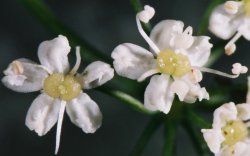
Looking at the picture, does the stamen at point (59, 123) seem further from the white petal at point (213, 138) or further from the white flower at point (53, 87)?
the white petal at point (213, 138)

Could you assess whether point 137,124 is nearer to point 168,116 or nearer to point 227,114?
point 168,116

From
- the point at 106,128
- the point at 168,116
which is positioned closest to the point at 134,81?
the point at 168,116

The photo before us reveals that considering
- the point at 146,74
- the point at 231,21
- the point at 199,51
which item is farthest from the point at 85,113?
the point at 231,21

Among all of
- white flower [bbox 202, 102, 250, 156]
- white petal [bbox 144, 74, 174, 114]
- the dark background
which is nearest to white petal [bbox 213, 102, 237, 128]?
white flower [bbox 202, 102, 250, 156]

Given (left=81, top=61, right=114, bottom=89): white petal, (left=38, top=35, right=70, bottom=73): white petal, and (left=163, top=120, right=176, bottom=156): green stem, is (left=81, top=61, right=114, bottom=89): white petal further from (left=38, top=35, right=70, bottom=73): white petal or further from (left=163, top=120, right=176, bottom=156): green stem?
(left=163, top=120, right=176, bottom=156): green stem

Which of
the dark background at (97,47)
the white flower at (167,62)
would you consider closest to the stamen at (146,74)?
the white flower at (167,62)

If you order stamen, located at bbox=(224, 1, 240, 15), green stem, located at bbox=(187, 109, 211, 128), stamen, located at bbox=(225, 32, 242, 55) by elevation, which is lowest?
green stem, located at bbox=(187, 109, 211, 128)

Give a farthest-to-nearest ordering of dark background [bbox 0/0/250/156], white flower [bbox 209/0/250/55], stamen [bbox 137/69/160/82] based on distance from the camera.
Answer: dark background [bbox 0/0/250/156] < white flower [bbox 209/0/250/55] < stamen [bbox 137/69/160/82]
